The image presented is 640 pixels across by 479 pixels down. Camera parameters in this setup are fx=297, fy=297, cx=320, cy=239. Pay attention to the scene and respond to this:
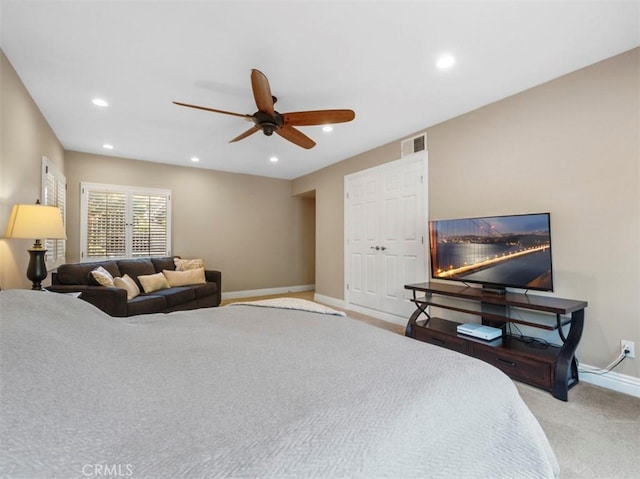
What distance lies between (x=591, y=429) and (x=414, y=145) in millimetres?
3155

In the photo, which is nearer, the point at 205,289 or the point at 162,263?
the point at 205,289

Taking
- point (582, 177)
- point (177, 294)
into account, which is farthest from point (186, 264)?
point (582, 177)

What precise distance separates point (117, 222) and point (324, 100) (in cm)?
401

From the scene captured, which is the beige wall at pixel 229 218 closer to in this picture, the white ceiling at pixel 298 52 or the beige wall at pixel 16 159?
the white ceiling at pixel 298 52

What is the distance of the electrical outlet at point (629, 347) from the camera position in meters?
2.19

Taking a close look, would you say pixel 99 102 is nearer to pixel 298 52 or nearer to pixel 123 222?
pixel 298 52

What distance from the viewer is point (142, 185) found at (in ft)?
16.5

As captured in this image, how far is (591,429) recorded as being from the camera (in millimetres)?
1801

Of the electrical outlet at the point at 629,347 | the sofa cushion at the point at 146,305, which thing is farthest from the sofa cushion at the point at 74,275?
the electrical outlet at the point at 629,347

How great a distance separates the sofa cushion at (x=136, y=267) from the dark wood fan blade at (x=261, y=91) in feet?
10.5

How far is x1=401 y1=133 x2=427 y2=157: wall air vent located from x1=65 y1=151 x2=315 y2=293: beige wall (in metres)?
3.17

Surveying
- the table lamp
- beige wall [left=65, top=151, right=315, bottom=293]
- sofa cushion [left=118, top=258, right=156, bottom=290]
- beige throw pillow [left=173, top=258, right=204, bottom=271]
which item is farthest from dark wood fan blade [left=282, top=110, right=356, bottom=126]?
beige wall [left=65, top=151, right=315, bottom=293]

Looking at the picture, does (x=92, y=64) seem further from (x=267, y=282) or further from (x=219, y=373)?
(x=267, y=282)

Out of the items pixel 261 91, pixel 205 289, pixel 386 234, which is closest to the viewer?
pixel 261 91
